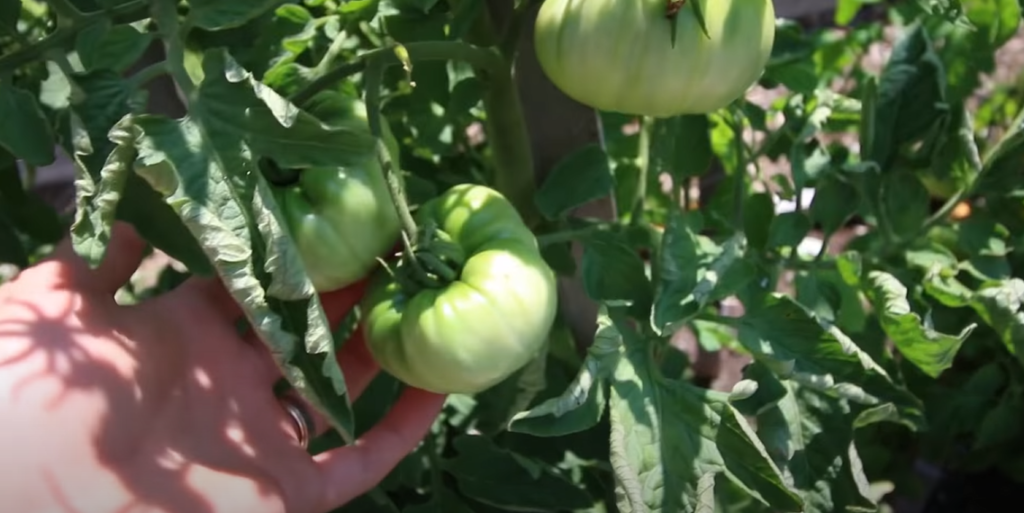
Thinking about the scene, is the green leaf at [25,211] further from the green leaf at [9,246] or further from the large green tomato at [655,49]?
the large green tomato at [655,49]

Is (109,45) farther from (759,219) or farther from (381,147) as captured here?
(759,219)

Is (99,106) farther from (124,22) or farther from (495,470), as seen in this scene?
(495,470)

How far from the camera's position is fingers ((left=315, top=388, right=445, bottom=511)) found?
83 centimetres

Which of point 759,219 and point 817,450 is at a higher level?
point 759,219

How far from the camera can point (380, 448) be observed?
33.2 inches

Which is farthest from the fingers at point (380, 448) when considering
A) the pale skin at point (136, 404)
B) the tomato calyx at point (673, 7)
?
the tomato calyx at point (673, 7)

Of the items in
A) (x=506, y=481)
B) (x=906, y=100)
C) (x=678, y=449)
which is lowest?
(x=506, y=481)

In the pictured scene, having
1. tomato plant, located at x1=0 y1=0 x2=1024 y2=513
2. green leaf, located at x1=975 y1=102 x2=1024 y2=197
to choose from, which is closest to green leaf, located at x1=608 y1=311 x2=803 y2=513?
tomato plant, located at x1=0 y1=0 x2=1024 y2=513

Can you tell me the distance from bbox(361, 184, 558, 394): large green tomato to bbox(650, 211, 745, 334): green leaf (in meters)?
0.08

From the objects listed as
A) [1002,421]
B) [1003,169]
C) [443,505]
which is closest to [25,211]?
[443,505]

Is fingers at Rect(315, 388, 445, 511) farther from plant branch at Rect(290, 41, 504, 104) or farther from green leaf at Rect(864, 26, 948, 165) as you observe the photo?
green leaf at Rect(864, 26, 948, 165)

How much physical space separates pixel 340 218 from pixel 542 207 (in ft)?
0.66

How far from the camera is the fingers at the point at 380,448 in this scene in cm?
83

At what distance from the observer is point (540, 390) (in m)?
0.95
